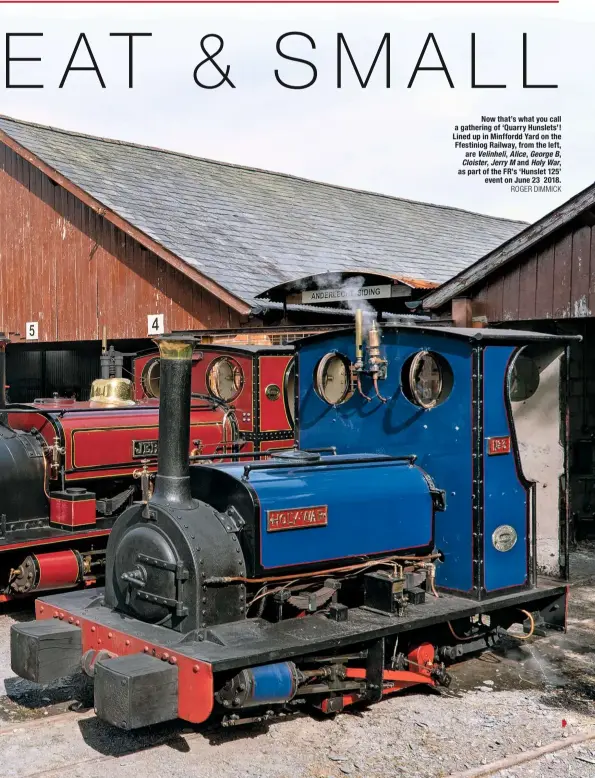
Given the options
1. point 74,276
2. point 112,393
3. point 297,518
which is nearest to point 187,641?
point 297,518

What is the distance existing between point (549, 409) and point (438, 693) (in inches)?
128

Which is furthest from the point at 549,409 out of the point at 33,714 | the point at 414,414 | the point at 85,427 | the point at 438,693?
the point at 33,714

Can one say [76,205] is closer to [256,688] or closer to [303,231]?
[303,231]

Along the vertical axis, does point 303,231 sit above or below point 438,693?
above

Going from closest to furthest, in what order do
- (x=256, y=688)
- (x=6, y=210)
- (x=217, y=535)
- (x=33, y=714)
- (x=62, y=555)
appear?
(x=256, y=688), (x=217, y=535), (x=33, y=714), (x=62, y=555), (x=6, y=210)

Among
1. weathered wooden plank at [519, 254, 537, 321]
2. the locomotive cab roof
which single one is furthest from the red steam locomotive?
weathered wooden plank at [519, 254, 537, 321]

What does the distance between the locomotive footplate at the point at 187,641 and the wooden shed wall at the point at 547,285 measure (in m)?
3.86

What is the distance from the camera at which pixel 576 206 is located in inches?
329

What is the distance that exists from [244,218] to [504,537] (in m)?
10.7

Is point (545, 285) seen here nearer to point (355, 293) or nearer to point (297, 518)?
point (355, 293)

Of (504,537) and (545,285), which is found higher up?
(545,285)

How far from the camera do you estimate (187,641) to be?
179 inches

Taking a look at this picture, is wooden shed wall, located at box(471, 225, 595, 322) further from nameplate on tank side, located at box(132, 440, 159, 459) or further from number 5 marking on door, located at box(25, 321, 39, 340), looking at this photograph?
number 5 marking on door, located at box(25, 321, 39, 340)

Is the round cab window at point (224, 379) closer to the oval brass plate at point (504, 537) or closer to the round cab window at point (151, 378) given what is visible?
the round cab window at point (151, 378)
